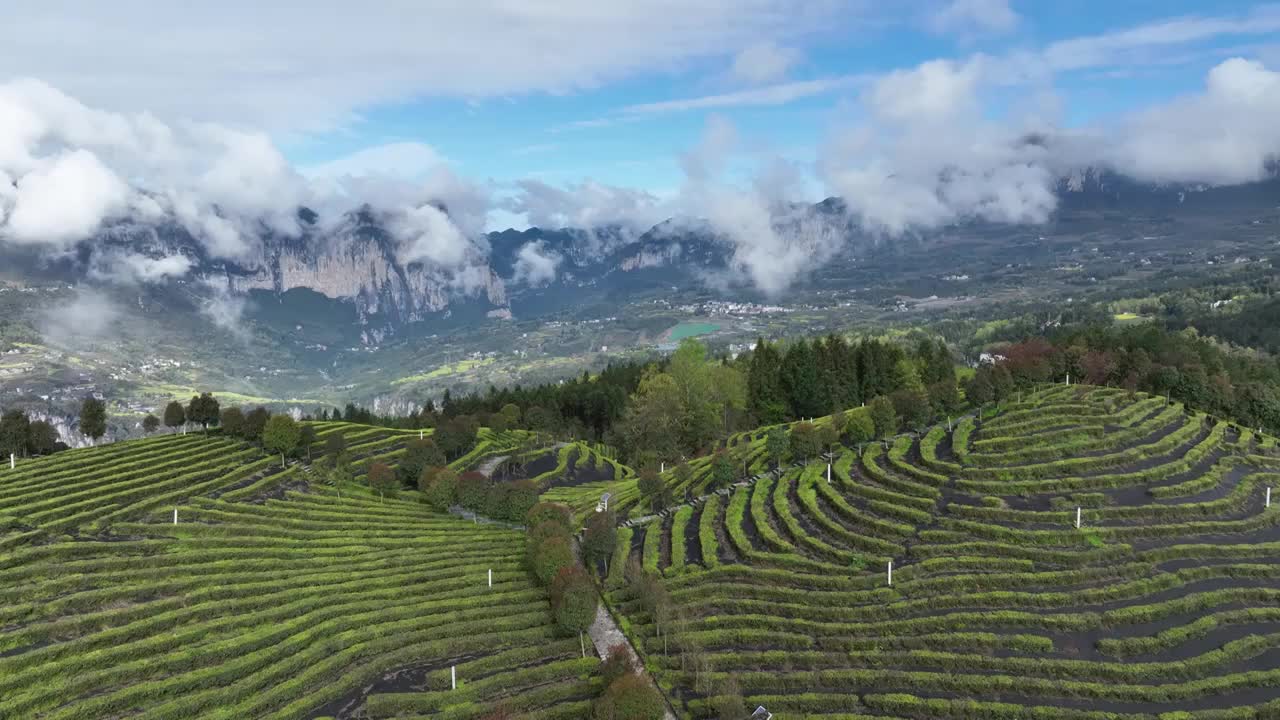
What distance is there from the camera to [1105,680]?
31562 mm

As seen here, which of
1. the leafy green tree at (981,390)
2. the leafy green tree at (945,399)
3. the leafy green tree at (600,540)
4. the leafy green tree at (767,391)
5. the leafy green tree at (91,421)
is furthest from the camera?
the leafy green tree at (767,391)

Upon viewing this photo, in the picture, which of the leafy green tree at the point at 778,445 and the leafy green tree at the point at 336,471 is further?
the leafy green tree at the point at 336,471

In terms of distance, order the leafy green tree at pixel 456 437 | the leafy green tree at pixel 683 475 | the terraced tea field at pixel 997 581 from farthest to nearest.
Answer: the leafy green tree at pixel 456 437
the leafy green tree at pixel 683 475
the terraced tea field at pixel 997 581

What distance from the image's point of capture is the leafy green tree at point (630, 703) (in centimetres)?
3016

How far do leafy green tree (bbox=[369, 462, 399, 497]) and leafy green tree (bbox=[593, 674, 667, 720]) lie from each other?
41.7 m

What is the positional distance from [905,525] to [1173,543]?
1465 centimetres

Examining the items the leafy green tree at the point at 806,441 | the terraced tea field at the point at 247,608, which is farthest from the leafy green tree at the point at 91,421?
the leafy green tree at the point at 806,441

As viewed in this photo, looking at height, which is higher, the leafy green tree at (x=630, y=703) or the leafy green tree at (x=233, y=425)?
the leafy green tree at (x=233, y=425)

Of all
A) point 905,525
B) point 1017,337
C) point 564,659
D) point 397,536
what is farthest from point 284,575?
point 1017,337

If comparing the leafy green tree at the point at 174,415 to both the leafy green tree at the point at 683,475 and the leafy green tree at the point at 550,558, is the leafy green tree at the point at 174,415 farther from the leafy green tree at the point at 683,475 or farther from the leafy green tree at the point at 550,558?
the leafy green tree at the point at 683,475

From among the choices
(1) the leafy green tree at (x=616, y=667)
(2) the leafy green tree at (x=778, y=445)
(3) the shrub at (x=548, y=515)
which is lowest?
(1) the leafy green tree at (x=616, y=667)

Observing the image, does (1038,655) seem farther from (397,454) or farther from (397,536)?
(397,454)

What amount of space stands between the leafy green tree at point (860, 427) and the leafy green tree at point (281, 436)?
53.2 meters

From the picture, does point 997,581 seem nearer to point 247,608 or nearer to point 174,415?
point 247,608
